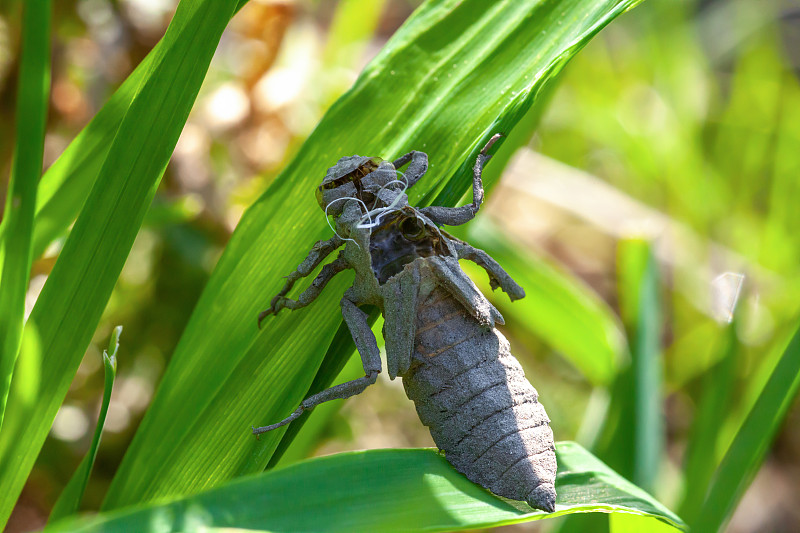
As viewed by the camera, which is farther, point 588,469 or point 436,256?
point 436,256

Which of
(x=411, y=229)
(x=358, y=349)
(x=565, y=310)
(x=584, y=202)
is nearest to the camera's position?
(x=358, y=349)

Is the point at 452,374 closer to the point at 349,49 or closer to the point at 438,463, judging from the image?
the point at 438,463

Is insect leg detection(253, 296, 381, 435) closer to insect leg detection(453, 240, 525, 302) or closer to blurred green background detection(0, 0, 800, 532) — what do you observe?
insect leg detection(453, 240, 525, 302)

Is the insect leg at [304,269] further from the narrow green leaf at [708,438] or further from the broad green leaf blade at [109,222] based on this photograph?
the narrow green leaf at [708,438]

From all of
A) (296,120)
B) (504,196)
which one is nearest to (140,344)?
(296,120)

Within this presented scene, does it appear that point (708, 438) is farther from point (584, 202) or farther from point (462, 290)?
point (584, 202)

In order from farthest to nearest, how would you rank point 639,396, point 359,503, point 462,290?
point 639,396, point 462,290, point 359,503

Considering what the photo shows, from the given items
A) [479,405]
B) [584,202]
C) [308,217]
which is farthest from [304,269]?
[584,202]
